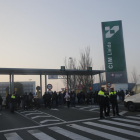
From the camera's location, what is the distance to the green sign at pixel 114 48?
4344cm

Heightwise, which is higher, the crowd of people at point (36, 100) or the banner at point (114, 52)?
the banner at point (114, 52)

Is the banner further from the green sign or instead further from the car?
the car

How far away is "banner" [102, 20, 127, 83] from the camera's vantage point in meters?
43.2

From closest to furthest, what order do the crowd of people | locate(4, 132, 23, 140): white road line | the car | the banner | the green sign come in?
locate(4, 132, 23, 140): white road line
the car
the crowd of people
the banner
the green sign

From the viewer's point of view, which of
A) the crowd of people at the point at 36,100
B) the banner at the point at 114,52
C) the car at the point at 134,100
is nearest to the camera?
the car at the point at 134,100

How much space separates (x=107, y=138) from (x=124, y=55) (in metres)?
37.5

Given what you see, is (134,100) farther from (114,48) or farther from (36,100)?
(114,48)

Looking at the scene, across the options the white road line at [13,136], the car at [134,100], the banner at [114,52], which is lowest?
the white road line at [13,136]

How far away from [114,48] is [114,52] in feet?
2.51

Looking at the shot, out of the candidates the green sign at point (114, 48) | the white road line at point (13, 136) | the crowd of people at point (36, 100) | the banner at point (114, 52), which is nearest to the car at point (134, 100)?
the crowd of people at point (36, 100)

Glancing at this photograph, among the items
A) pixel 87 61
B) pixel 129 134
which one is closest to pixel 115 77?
pixel 87 61

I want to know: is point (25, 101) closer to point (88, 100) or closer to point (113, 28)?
point (88, 100)

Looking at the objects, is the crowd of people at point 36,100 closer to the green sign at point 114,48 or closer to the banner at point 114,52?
the banner at point 114,52

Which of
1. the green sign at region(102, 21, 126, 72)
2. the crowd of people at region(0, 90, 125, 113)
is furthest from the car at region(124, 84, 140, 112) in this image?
the green sign at region(102, 21, 126, 72)
